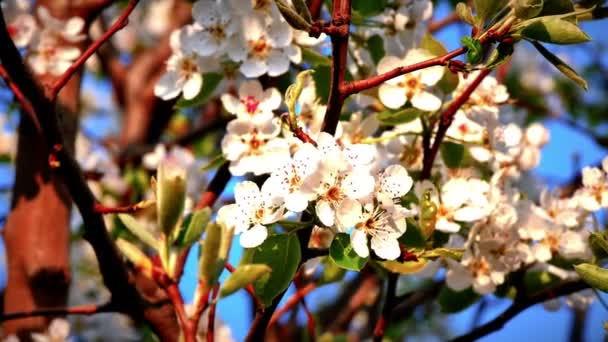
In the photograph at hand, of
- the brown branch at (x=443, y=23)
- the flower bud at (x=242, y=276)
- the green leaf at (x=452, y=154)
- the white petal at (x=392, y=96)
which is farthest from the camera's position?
the brown branch at (x=443, y=23)

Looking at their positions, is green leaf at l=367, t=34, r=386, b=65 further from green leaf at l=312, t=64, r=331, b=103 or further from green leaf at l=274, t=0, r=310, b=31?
green leaf at l=274, t=0, r=310, b=31

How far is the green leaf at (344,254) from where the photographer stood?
77 cm

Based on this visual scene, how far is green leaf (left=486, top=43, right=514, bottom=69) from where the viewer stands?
74cm

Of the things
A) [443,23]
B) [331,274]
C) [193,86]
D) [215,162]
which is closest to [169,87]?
[193,86]

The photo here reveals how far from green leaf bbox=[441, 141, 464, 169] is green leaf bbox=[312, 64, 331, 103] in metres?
0.19

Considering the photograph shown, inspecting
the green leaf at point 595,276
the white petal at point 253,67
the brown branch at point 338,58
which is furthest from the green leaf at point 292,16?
the green leaf at point 595,276

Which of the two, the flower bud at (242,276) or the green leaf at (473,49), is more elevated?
the green leaf at (473,49)

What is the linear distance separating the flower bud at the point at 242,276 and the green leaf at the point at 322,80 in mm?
364

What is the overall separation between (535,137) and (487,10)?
1.74ft

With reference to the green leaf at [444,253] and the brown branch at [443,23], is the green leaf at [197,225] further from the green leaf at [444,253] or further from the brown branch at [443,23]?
the brown branch at [443,23]

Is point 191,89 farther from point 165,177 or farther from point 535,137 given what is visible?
point 535,137

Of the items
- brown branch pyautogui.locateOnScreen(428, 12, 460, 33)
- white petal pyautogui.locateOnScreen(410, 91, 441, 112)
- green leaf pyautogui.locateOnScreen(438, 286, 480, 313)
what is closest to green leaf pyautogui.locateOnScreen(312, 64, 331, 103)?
white petal pyautogui.locateOnScreen(410, 91, 441, 112)

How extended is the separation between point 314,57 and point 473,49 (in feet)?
1.14

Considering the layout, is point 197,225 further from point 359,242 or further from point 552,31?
point 552,31
